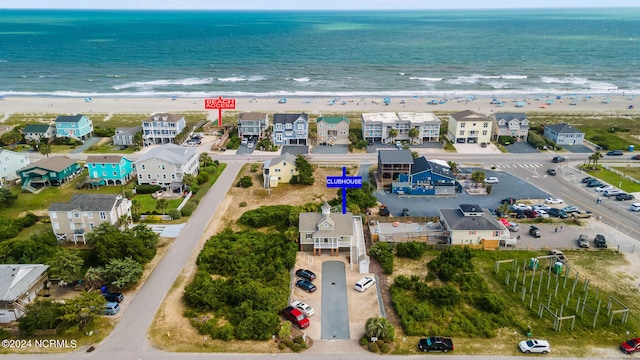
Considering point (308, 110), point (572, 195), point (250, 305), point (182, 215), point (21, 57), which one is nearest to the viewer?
point (250, 305)

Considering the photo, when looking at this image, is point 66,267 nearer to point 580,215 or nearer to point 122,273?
point 122,273

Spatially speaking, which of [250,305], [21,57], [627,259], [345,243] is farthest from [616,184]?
[21,57]

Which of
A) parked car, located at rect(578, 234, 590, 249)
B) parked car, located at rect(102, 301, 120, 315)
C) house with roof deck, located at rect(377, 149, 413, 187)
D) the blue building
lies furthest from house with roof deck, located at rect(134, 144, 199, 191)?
parked car, located at rect(578, 234, 590, 249)

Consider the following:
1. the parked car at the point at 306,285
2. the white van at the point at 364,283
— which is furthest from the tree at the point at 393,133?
the parked car at the point at 306,285

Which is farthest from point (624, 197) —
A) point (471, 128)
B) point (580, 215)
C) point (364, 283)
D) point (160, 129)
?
point (160, 129)

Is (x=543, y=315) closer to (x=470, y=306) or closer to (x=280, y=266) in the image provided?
(x=470, y=306)

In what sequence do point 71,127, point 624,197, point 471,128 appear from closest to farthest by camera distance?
point 624,197, point 471,128, point 71,127

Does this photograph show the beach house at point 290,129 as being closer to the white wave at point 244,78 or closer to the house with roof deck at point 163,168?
the house with roof deck at point 163,168
